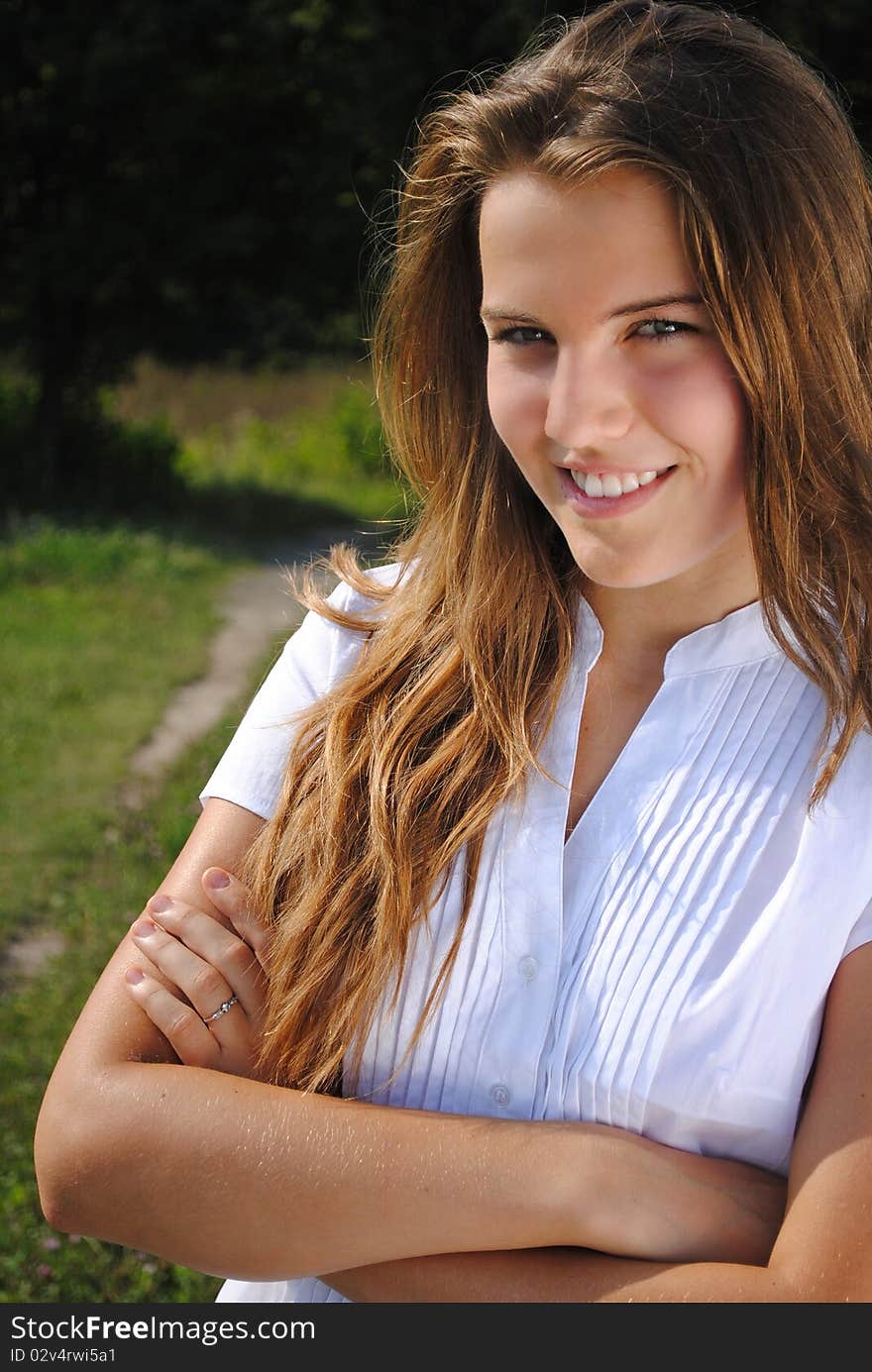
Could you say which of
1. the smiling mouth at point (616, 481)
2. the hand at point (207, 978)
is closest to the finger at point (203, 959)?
the hand at point (207, 978)

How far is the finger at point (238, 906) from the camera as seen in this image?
5.38ft

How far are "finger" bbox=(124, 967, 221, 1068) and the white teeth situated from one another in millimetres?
721

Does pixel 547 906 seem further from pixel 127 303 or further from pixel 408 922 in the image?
pixel 127 303

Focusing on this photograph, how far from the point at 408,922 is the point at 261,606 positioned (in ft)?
22.7

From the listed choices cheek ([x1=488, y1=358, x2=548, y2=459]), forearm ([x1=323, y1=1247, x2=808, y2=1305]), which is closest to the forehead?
cheek ([x1=488, y1=358, x2=548, y2=459])

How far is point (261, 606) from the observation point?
8367 mm

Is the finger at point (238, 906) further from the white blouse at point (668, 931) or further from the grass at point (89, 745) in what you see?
the grass at point (89, 745)

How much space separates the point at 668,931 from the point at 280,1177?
0.46 m

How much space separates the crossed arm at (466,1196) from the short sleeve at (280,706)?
339mm

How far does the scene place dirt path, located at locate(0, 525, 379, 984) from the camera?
4398 mm

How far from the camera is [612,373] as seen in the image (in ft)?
4.65

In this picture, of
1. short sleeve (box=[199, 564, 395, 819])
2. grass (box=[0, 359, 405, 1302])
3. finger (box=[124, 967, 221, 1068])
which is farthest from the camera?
grass (box=[0, 359, 405, 1302])

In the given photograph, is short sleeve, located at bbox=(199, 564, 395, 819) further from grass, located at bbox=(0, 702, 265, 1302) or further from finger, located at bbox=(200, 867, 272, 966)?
grass, located at bbox=(0, 702, 265, 1302)

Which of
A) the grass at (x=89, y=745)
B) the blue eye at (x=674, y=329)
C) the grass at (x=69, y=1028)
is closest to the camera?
the blue eye at (x=674, y=329)
